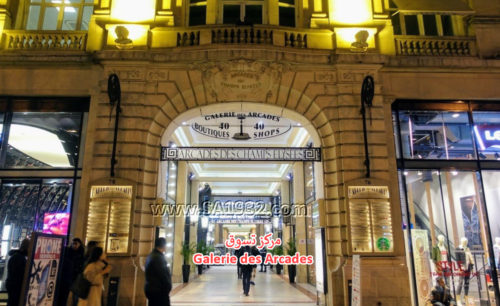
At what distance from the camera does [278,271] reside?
20.2m

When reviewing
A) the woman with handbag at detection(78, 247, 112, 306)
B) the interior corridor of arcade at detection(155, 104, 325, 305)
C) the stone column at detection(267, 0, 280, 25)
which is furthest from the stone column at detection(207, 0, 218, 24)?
the woman with handbag at detection(78, 247, 112, 306)

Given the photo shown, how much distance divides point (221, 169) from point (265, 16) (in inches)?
471

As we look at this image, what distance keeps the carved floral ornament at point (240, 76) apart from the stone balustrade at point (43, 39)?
11.4 feet

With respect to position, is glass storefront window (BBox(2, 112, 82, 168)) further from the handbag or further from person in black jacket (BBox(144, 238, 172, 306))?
person in black jacket (BBox(144, 238, 172, 306))

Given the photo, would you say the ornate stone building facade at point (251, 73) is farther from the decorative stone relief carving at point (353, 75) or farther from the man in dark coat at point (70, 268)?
A: the man in dark coat at point (70, 268)

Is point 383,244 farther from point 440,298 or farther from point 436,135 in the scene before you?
point 436,135

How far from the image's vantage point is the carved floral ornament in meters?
9.52

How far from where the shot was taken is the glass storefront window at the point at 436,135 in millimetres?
9680

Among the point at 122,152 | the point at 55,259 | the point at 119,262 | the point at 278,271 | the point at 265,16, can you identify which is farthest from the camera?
the point at 278,271

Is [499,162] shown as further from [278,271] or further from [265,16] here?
[278,271]

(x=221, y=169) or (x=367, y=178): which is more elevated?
(x=221, y=169)

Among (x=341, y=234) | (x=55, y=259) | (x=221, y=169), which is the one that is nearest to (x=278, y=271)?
(x=221, y=169)

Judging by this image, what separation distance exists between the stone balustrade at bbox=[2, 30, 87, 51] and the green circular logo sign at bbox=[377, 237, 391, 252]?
9.28 meters

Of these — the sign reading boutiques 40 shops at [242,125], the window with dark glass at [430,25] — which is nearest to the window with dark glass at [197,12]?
the sign reading boutiques 40 shops at [242,125]
